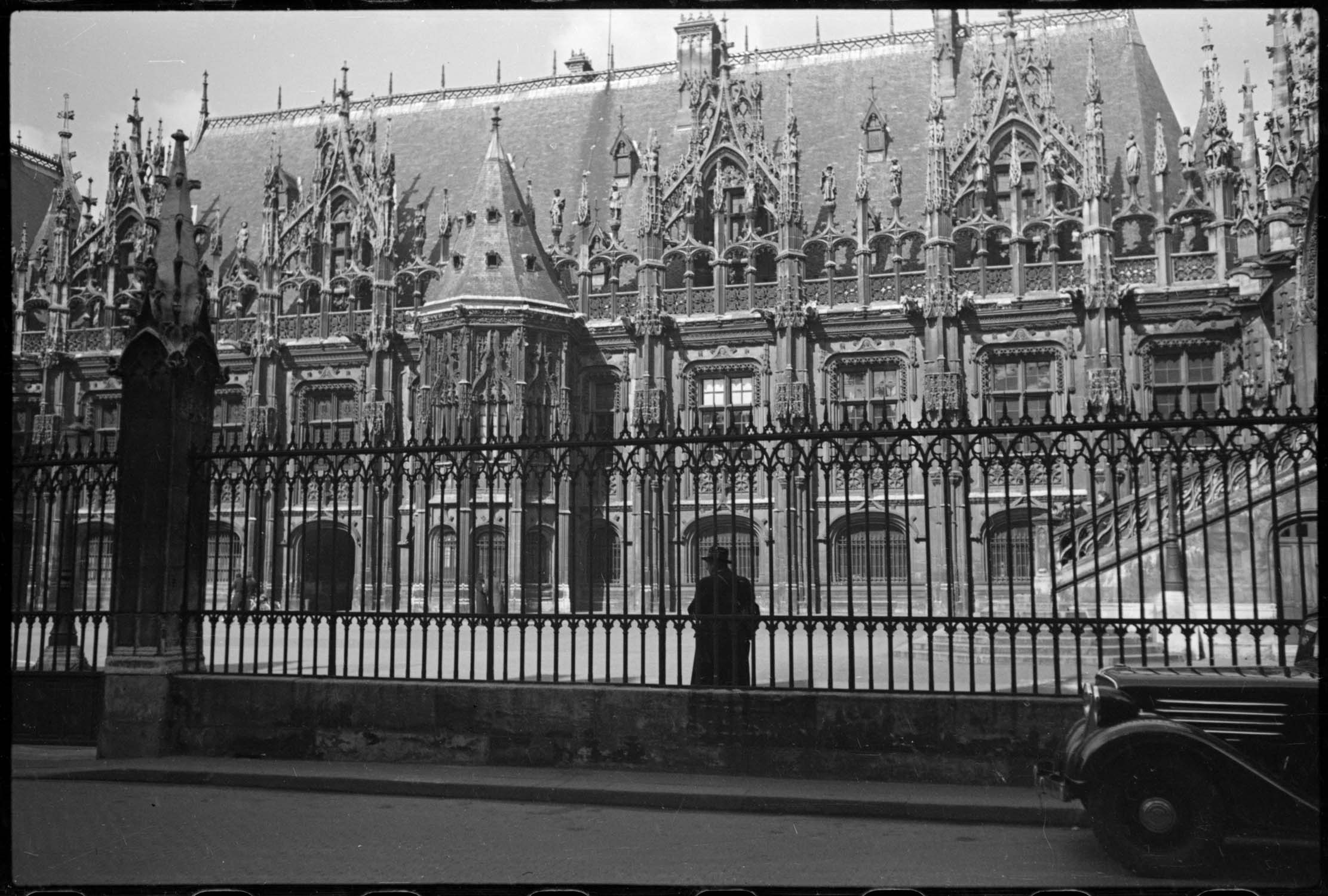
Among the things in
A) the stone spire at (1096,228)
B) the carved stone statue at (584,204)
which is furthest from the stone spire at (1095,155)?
the carved stone statue at (584,204)

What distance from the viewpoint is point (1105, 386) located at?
79.1 ft

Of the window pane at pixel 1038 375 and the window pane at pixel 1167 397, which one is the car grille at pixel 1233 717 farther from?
the window pane at pixel 1038 375

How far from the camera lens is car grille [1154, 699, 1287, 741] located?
627 cm

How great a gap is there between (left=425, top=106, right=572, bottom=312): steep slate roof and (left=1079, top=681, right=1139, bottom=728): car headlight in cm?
2164

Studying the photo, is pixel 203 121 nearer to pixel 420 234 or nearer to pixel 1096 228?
pixel 420 234

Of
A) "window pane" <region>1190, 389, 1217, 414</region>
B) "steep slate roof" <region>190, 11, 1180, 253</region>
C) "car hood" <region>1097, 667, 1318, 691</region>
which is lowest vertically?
"car hood" <region>1097, 667, 1318, 691</region>

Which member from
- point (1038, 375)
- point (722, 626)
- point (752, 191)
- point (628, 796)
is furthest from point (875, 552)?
point (628, 796)

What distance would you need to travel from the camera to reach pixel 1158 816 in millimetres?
6277

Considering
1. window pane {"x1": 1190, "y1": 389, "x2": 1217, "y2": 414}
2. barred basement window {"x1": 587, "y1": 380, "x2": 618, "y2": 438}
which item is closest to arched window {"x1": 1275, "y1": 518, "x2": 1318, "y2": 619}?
window pane {"x1": 1190, "y1": 389, "x2": 1217, "y2": 414}

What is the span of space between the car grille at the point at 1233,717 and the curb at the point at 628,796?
1333 mm

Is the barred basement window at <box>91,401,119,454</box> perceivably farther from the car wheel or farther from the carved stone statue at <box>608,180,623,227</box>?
the car wheel

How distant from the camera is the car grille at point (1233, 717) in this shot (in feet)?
20.6

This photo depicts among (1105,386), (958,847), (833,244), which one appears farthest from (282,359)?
(958,847)

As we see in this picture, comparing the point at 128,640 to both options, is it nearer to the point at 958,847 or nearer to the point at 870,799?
the point at 870,799
